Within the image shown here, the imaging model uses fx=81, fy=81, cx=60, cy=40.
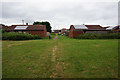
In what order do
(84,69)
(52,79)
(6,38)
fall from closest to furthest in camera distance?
(52,79)
(84,69)
(6,38)

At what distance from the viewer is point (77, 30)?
968 inches

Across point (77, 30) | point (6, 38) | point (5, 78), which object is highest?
point (77, 30)

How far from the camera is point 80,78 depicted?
3.01 metres

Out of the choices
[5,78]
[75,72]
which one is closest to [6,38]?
[5,78]

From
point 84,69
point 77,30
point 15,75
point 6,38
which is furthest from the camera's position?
point 77,30

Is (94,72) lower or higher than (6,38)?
lower

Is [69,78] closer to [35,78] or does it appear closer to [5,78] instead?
[35,78]

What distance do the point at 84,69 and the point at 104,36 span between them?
66.9 ft

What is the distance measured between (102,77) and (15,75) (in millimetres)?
3393

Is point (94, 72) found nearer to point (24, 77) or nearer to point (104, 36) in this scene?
point (24, 77)

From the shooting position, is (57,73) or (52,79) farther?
(57,73)

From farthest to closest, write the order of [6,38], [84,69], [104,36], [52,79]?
[104,36]
[6,38]
[84,69]
[52,79]

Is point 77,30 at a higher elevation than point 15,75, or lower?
higher

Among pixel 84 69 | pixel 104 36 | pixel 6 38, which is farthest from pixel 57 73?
pixel 104 36
